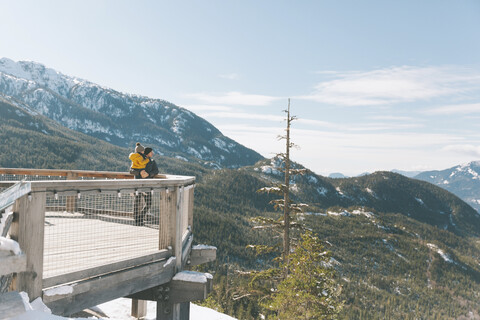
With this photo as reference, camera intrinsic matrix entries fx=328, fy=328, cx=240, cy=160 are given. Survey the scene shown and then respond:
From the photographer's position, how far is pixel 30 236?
3.51 meters

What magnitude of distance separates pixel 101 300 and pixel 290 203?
15.4 meters

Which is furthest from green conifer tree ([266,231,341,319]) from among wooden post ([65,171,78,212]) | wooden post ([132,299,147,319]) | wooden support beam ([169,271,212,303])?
wooden post ([65,171,78,212])

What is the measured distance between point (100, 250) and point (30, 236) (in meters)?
2.10

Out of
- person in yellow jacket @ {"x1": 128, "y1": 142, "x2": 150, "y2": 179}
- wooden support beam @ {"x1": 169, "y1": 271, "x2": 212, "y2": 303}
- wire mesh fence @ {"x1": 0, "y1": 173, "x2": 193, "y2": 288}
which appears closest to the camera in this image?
wire mesh fence @ {"x1": 0, "y1": 173, "x2": 193, "y2": 288}

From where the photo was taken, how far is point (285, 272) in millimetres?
17031

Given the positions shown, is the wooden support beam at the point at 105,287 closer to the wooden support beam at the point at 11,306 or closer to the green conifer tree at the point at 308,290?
the wooden support beam at the point at 11,306

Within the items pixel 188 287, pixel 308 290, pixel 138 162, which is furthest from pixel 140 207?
pixel 308 290

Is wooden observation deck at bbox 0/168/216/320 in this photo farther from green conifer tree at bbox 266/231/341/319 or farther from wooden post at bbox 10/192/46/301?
green conifer tree at bbox 266/231/341/319

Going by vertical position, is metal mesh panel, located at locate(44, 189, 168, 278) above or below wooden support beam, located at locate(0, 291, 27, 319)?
below

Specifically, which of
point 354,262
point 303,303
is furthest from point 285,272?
point 354,262

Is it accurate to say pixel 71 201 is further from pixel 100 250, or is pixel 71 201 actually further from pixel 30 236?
pixel 30 236

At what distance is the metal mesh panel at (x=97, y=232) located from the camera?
4.76m

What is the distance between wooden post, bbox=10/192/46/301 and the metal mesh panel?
0.83 feet

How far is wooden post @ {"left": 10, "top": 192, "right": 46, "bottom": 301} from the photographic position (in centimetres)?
340
